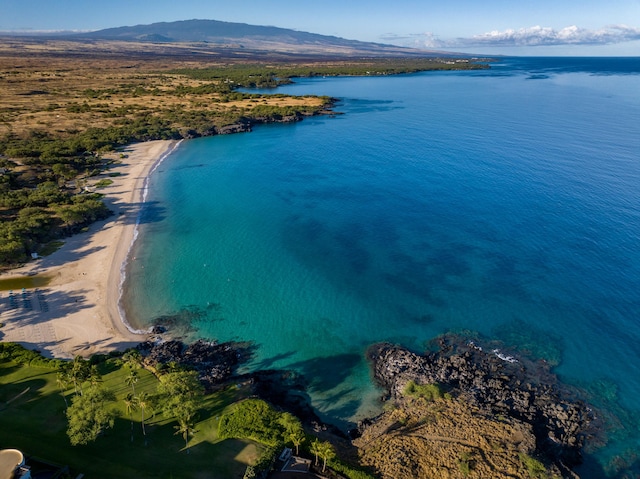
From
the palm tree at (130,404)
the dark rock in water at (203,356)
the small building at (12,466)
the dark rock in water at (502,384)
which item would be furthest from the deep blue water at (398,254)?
the small building at (12,466)

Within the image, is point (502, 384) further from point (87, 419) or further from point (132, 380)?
point (87, 419)

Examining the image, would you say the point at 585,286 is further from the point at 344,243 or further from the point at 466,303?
the point at 344,243

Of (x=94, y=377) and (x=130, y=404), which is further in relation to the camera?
(x=94, y=377)

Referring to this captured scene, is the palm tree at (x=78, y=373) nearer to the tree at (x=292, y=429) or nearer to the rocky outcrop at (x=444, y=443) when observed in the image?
the tree at (x=292, y=429)

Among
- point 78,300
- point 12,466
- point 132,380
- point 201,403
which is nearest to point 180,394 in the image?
point 201,403

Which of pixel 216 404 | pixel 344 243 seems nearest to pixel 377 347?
pixel 216 404

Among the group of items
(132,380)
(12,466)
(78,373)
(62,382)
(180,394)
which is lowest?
(62,382)

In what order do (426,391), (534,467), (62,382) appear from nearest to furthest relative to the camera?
1. (534,467)
2. (62,382)
3. (426,391)
